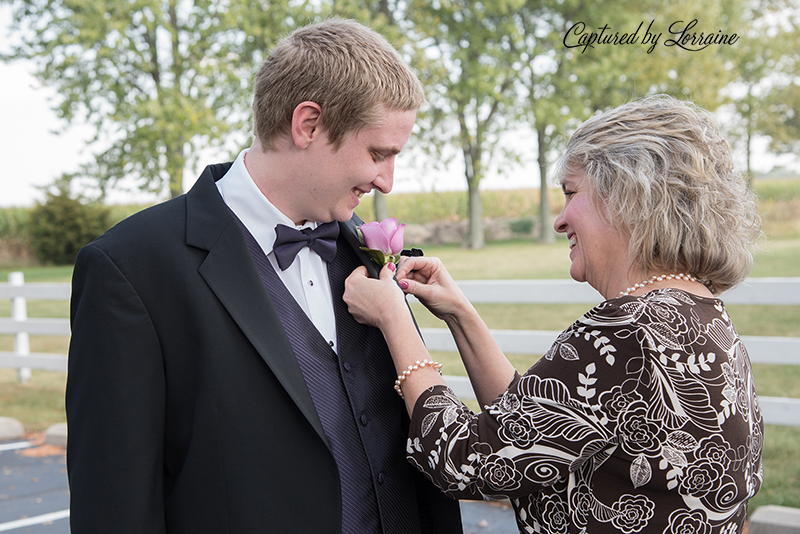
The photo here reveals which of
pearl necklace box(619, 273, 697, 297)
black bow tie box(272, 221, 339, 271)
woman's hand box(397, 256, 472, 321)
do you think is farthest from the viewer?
woman's hand box(397, 256, 472, 321)

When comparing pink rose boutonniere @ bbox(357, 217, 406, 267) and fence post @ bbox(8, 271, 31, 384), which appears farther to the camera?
fence post @ bbox(8, 271, 31, 384)

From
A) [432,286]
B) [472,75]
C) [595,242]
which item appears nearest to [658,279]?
[595,242]

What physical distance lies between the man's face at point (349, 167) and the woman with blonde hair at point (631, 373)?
1.06 ft

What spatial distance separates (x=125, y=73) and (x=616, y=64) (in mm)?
19109

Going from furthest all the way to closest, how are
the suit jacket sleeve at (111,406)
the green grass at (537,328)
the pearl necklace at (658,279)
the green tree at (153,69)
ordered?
the green tree at (153,69) → the green grass at (537,328) → the pearl necklace at (658,279) → the suit jacket sleeve at (111,406)

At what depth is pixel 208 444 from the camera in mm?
1693

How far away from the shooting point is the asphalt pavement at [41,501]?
4.53m

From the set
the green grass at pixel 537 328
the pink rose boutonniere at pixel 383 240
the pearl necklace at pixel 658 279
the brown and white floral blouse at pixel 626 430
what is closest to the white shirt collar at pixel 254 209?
the pink rose boutonniere at pixel 383 240

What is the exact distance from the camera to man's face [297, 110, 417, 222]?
1.97m

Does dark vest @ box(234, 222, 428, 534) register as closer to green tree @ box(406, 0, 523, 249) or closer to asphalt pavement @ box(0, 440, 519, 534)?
asphalt pavement @ box(0, 440, 519, 534)

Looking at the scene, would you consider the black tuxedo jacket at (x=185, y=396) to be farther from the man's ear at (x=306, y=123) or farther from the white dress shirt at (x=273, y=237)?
the man's ear at (x=306, y=123)

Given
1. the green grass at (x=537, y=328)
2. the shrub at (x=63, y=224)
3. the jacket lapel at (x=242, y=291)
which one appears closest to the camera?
the jacket lapel at (x=242, y=291)

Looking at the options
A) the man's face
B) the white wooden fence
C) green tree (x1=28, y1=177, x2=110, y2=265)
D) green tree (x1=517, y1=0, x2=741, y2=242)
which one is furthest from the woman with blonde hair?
green tree (x1=28, y1=177, x2=110, y2=265)

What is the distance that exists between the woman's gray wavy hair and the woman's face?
1.1 inches
